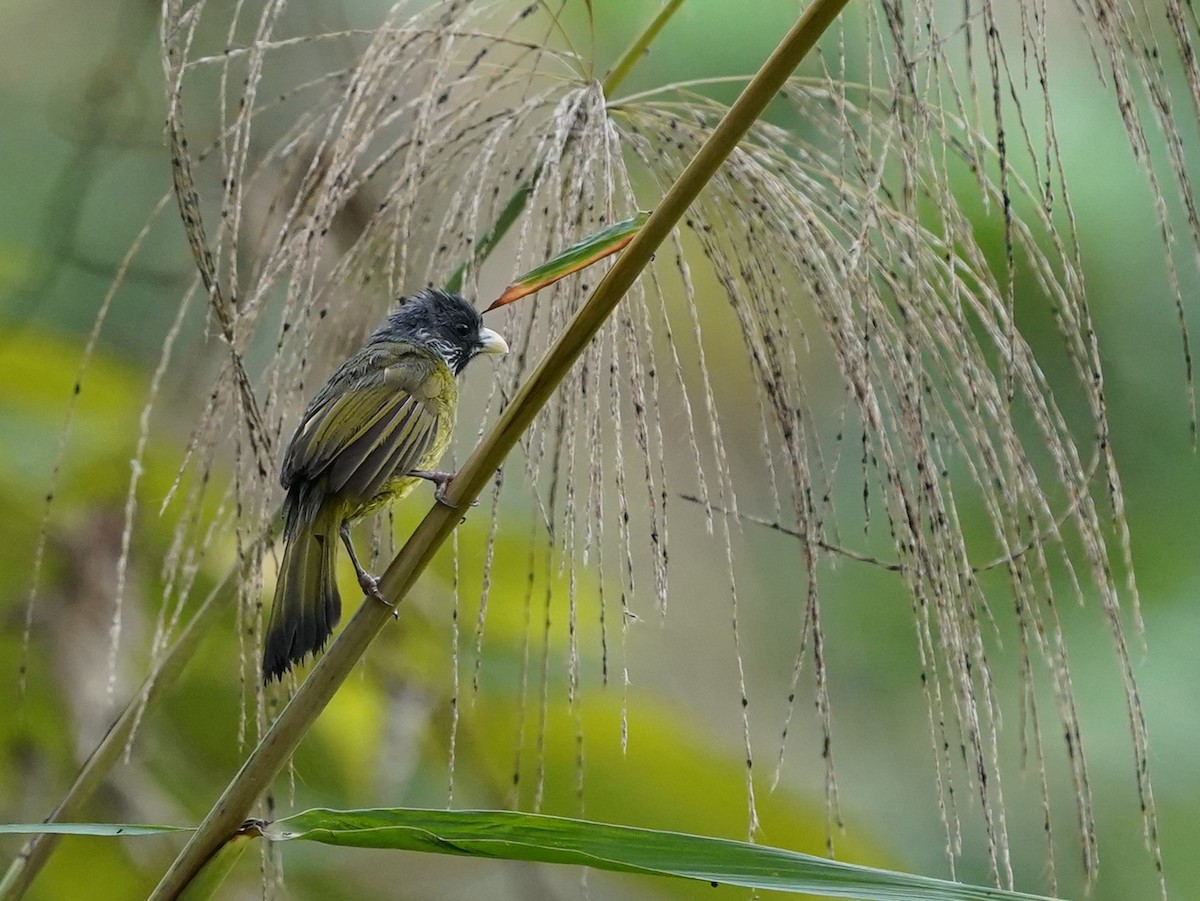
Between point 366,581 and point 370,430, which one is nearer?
point 366,581

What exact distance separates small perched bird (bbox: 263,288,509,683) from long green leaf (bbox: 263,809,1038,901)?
0.30 meters

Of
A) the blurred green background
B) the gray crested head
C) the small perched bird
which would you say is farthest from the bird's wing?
the blurred green background

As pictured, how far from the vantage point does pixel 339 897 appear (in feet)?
7.93

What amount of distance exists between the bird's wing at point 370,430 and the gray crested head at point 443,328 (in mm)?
153

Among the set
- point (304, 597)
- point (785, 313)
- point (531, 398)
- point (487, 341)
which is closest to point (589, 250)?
point (531, 398)

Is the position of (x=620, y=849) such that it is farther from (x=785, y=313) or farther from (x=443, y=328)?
(x=443, y=328)

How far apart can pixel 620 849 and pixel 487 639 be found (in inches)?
65.9

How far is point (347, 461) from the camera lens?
1322 millimetres

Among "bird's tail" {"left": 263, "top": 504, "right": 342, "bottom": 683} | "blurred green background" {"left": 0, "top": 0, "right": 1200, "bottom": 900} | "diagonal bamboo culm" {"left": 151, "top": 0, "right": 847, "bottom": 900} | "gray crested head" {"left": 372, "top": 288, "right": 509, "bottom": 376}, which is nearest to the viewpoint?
"diagonal bamboo culm" {"left": 151, "top": 0, "right": 847, "bottom": 900}

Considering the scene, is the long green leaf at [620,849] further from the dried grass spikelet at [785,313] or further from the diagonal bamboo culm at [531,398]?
the dried grass spikelet at [785,313]

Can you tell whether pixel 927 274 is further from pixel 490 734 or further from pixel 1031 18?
pixel 490 734

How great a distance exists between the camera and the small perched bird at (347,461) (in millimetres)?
1160

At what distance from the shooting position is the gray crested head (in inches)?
68.2

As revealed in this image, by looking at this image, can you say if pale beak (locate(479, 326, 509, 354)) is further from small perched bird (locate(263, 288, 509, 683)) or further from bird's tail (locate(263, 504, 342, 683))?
bird's tail (locate(263, 504, 342, 683))
